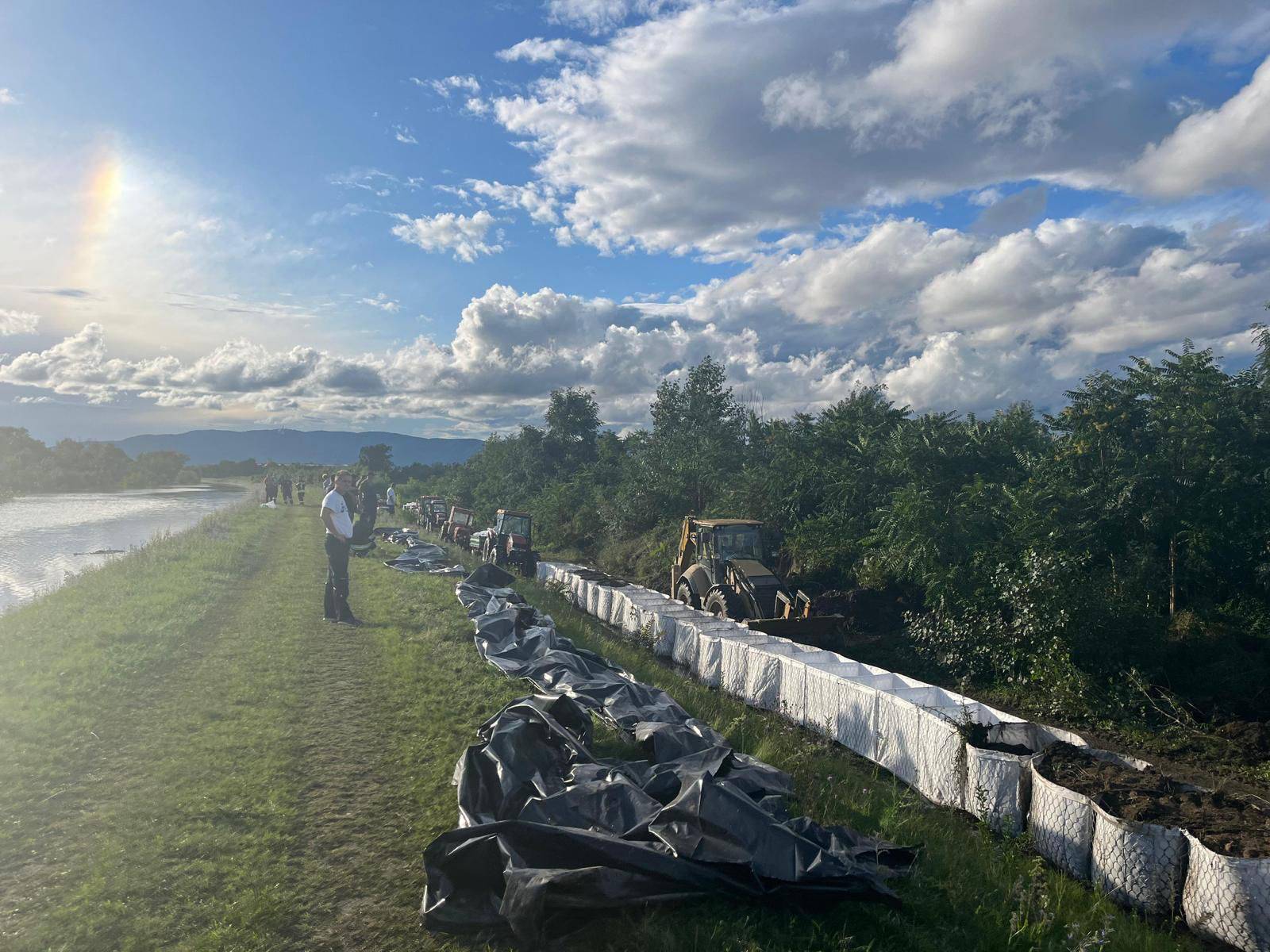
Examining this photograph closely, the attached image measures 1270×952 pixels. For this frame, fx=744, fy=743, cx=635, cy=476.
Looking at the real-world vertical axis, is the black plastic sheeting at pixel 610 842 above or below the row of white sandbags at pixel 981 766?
above

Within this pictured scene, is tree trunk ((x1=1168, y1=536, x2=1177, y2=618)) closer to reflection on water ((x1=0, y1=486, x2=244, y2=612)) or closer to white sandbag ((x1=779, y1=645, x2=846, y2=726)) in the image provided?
white sandbag ((x1=779, y1=645, x2=846, y2=726))

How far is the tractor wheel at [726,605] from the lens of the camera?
13977 mm

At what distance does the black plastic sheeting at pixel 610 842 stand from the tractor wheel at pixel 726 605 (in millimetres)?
8067

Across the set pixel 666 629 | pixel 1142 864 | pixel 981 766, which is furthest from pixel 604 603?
pixel 1142 864

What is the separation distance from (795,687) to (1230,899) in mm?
5095

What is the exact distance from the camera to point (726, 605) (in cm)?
1403

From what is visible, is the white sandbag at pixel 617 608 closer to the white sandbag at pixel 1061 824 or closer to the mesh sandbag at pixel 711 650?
the mesh sandbag at pixel 711 650

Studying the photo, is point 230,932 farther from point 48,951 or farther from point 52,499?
point 52,499

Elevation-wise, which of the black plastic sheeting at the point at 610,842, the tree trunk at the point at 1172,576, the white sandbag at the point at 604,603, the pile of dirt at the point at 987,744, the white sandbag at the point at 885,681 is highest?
the tree trunk at the point at 1172,576

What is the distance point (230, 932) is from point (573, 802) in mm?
1941

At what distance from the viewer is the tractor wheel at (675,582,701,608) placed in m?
15.5

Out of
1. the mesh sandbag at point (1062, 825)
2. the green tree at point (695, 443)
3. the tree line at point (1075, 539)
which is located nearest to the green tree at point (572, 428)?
the green tree at point (695, 443)

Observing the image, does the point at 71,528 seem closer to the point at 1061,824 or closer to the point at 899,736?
the point at 899,736

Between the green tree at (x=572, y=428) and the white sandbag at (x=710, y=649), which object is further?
the green tree at (x=572, y=428)
